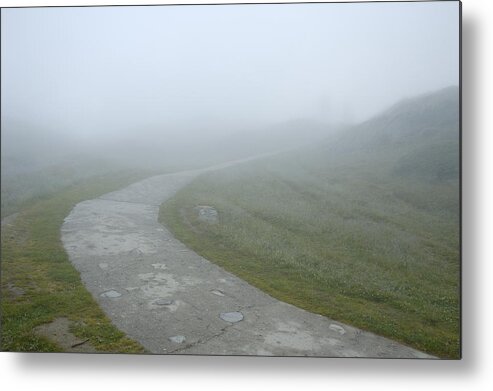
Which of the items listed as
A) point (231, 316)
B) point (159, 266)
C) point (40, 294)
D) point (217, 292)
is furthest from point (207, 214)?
point (40, 294)

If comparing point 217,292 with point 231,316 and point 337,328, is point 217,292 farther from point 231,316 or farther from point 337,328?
point 337,328

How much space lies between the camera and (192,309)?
6.67 metres

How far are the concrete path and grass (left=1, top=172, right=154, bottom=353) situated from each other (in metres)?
0.22

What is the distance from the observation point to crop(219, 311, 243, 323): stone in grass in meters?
6.55

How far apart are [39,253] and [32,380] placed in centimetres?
254

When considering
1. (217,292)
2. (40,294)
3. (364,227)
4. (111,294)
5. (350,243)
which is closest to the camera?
(40,294)

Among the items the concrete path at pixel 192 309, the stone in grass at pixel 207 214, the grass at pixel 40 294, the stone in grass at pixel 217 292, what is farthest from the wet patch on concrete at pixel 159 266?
the stone in grass at pixel 207 214

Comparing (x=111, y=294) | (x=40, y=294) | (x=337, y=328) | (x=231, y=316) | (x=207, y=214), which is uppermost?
(x=207, y=214)

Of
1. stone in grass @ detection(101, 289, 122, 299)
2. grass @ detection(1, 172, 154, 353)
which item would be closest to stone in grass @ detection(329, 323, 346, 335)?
grass @ detection(1, 172, 154, 353)

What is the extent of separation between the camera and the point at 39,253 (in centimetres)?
763

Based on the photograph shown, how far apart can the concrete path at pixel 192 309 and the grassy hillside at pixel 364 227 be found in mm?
324

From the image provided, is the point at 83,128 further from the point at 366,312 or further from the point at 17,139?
the point at 366,312

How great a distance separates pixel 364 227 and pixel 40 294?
6.78 m

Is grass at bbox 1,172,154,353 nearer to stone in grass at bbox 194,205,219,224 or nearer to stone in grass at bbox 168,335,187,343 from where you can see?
stone in grass at bbox 168,335,187,343
